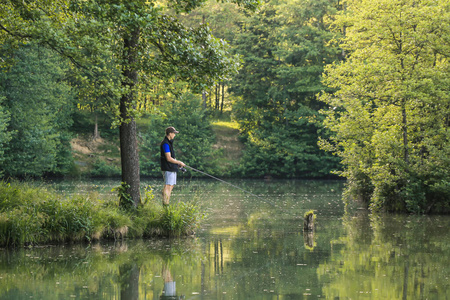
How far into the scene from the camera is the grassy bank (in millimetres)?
10734

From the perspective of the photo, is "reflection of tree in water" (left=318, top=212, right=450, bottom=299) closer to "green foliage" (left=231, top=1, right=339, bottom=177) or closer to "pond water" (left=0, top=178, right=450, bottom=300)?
"pond water" (left=0, top=178, right=450, bottom=300)

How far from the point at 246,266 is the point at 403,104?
39.7ft

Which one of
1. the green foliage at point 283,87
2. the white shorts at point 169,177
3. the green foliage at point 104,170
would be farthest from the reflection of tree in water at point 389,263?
the green foliage at point 283,87

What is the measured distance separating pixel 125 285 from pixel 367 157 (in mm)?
14431

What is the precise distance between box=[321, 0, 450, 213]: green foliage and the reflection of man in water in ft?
39.5

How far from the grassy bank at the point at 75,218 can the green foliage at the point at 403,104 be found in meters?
9.00

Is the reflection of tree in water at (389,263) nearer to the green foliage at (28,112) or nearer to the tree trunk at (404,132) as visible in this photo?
the tree trunk at (404,132)

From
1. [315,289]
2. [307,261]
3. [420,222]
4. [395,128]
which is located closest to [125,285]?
[315,289]

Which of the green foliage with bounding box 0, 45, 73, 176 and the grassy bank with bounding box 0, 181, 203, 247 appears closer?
the grassy bank with bounding box 0, 181, 203, 247

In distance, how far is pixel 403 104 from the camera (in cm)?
1914

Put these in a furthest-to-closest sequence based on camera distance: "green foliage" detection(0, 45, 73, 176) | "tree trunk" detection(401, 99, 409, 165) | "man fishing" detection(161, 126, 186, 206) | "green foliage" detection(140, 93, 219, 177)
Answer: "green foliage" detection(140, 93, 219, 177)
"green foliage" detection(0, 45, 73, 176)
"tree trunk" detection(401, 99, 409, 165)
"man fishing" detection(161, 126, 186, 206)

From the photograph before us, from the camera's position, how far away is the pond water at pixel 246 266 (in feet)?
24.0

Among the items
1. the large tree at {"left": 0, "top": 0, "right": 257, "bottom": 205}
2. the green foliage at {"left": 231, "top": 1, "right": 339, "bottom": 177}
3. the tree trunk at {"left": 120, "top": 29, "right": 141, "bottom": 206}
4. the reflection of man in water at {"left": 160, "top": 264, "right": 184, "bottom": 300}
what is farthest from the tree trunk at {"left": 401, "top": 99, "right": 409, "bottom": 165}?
the green foliage at {"left": 231, "top": 1, "right": 339, "bottom": 177}

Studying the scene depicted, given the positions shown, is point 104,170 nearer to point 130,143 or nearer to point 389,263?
point 130,143
